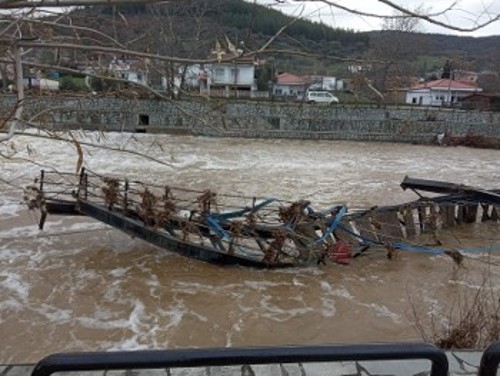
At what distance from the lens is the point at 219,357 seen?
1679 millimetres

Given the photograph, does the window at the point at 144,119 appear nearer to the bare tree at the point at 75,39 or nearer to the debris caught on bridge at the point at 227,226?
the debris caught on bridge at the point at 227,226

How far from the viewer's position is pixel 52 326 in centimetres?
611

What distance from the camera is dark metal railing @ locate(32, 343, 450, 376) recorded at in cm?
159

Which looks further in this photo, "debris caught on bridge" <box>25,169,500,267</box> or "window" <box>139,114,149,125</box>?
"window" <box>139,114,149,125</box>

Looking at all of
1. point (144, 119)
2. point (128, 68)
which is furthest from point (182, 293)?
point (144, 119)

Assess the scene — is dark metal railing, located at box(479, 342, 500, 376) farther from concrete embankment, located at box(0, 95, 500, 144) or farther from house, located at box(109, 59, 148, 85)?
concrete embankment, located at box(0, 95, 500, 144)

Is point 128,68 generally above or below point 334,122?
above

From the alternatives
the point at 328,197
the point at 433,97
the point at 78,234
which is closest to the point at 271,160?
the point at 328,197

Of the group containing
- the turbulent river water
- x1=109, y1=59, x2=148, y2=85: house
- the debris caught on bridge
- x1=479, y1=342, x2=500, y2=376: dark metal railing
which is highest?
x1=109, y1=59, x2=148, y2=85: house

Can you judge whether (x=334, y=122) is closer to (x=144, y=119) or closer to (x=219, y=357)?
(x=144, y=119)

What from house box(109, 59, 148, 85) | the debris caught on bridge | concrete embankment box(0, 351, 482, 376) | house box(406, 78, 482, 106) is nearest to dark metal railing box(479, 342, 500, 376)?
concrete embankment box(0, 351, 482, 376)

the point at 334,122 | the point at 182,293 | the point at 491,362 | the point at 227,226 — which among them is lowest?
the point at 182,293

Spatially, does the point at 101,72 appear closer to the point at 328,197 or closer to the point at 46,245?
the point at 46,245

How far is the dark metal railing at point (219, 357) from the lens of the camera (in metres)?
1.59
